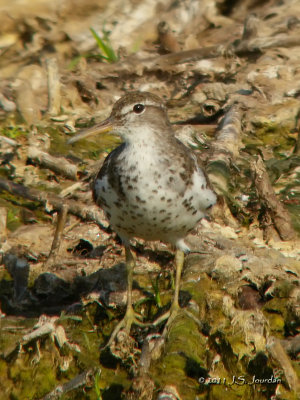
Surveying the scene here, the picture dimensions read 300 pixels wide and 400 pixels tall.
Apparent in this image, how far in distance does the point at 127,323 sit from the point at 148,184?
127 centimetres

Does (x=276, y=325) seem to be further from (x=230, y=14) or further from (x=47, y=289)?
(x=230, y=14)

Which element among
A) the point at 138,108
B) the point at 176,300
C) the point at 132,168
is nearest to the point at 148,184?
the point at 132,168

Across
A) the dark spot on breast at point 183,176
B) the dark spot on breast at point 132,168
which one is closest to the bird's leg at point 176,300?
the dark spot on breast at point 183,176

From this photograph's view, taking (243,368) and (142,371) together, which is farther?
(243,368)

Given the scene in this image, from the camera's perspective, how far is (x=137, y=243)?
22.0 ft

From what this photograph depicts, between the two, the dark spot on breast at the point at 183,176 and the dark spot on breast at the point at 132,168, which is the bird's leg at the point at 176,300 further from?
the dark spot on breast at the point at 132,168

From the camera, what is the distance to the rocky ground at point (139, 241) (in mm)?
5121

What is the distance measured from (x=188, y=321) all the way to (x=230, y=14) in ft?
28.1

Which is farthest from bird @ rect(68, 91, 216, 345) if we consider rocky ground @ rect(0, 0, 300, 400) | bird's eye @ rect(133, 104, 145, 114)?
rocky ground @ rect(0, 0, 300, 400)

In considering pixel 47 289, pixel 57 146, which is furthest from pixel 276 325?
pixel 57 146

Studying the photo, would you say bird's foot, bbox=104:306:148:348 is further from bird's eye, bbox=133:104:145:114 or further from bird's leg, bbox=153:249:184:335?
bird's eye, bbox=133:104:145:114

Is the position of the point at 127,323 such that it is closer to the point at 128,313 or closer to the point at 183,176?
the point at 128,313

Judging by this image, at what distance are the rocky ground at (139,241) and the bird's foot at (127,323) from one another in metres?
0.09

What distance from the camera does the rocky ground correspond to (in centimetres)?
512
